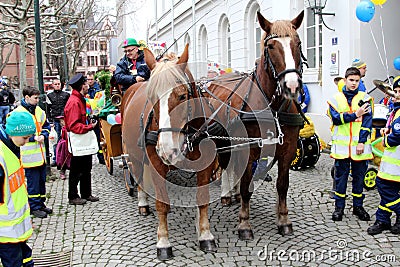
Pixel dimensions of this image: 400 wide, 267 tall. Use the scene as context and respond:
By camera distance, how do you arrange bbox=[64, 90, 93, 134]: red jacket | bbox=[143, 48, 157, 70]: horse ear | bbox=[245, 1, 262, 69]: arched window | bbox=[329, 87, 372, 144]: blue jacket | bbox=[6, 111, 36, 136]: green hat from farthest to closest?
bbox=[245, 1, 262, 69]: arched window → bbox=[64, 90, 93, 134]: red jacket → bbox=[329, 87, 372, 144]: blue jacket → bbox=[143, 48, 157, 70]: horse ear → bbox=[6, 111, 36, 136]: green hat

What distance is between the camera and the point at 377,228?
14.5ft

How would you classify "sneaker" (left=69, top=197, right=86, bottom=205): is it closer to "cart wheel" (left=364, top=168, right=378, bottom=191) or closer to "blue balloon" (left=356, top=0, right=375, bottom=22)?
"cart wheel" (left=364, top=168, right=378, bottom=191)

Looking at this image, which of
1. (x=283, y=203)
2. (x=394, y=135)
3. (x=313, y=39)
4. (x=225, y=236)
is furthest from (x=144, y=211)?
(x=313, y=39)

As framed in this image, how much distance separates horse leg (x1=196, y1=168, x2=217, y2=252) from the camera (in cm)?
419

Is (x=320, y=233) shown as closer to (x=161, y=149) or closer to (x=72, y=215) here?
(x=161, y=149)

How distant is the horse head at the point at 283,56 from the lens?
370 centimetres

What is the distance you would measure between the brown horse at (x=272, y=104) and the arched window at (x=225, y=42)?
1131cm

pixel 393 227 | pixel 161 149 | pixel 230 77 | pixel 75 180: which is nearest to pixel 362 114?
pixel 393 227

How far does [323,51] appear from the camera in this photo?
31.7 ft

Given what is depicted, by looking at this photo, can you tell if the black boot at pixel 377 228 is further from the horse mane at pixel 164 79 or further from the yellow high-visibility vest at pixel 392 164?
the horse mane at pixel 164 79

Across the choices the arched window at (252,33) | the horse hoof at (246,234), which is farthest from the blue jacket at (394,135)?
the arched window at (252,33)

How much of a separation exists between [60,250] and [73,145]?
1875mm

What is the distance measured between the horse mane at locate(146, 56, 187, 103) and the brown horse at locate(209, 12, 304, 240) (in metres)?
0.92

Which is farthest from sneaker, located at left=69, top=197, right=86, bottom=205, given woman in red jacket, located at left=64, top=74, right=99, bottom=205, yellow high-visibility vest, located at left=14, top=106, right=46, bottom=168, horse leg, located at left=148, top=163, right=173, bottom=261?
horse leg, located at left=148, top=163, right=173, bottom=261
